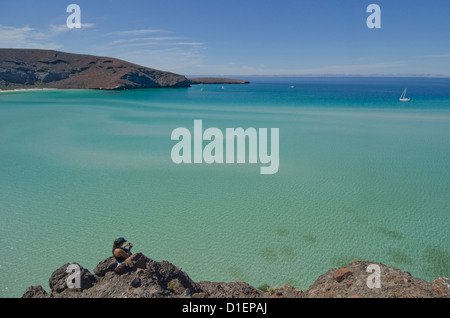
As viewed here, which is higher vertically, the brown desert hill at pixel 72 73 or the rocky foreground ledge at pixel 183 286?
the brown desert hill at pixel 72 73

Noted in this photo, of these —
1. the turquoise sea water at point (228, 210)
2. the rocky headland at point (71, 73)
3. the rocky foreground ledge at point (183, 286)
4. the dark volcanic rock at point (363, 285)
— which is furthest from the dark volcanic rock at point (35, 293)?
the rocky headland at point (71, 73)

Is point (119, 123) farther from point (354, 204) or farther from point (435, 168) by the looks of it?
point (435, 168)

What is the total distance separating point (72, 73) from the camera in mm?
87625

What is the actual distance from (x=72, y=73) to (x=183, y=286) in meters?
101

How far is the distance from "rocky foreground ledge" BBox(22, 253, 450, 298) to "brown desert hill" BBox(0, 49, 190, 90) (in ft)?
265

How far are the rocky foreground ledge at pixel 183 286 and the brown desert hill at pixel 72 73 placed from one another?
8090cm

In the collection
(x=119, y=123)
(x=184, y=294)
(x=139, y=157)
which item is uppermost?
(x=119, y=123)

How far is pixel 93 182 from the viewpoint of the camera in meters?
12.4

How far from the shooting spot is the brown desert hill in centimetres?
7475

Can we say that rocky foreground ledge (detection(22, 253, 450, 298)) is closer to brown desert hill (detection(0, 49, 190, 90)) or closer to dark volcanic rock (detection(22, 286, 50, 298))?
dark volcanic rock (detection(22, 286, 50, 298))

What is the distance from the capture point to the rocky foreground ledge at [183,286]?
173 inches

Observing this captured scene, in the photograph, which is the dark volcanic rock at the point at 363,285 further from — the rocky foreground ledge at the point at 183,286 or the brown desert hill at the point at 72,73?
the brown desert hill at the point at 72,73

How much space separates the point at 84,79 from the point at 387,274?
310ft
